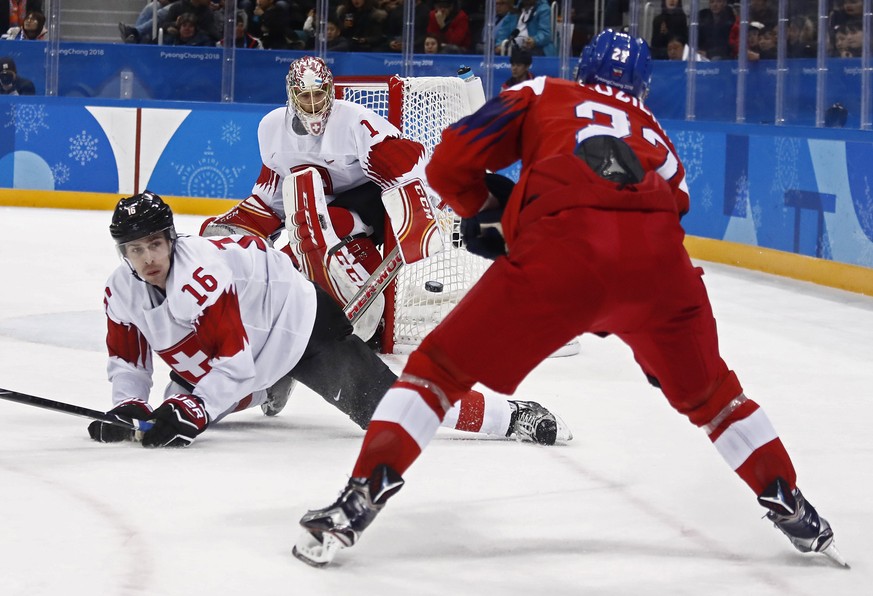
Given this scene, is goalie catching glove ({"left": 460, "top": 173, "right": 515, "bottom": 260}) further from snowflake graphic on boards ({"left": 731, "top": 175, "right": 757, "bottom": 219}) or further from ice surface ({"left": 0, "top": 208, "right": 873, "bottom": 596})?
snowflake graphic on boards ({"left": 731, "top": 175, "right": 757, "bottom": 219})

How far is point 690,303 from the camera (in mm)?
2248

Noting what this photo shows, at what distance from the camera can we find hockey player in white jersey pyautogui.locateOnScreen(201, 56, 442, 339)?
4250 millimetres

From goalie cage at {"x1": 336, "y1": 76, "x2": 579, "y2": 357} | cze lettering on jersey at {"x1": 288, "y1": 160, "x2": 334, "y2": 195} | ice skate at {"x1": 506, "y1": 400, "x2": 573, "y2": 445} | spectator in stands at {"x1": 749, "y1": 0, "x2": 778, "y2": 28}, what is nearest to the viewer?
ice skate at {"x1": 506, "y1": 400, "x2": 573, "y2": 445}

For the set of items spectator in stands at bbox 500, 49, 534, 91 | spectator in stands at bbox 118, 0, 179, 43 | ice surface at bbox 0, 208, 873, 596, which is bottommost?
ice surface at bbox 0, 208, 873, 596

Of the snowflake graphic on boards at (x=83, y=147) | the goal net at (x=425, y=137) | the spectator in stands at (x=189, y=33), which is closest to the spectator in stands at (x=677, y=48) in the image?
the spectator in stands at (x=189, y=33)

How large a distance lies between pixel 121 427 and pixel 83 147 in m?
6.17

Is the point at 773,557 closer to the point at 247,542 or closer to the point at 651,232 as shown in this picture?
the point at 651,232

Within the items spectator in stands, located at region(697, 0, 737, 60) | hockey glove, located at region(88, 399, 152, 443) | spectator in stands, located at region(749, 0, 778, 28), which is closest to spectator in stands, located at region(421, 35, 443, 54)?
spectator in stands, located at region(697, 0, 737, 60)

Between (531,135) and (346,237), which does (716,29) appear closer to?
(346,237)

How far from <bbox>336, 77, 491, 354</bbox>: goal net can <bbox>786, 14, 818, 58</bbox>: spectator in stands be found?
254cm

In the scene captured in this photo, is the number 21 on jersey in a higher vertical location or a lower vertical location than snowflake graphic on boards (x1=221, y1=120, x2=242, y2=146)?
higher

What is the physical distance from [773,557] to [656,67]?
20.1 ft

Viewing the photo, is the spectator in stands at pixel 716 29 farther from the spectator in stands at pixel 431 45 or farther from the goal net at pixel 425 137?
the goal net at pixel 425 137

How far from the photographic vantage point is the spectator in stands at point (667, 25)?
7.97 meters
